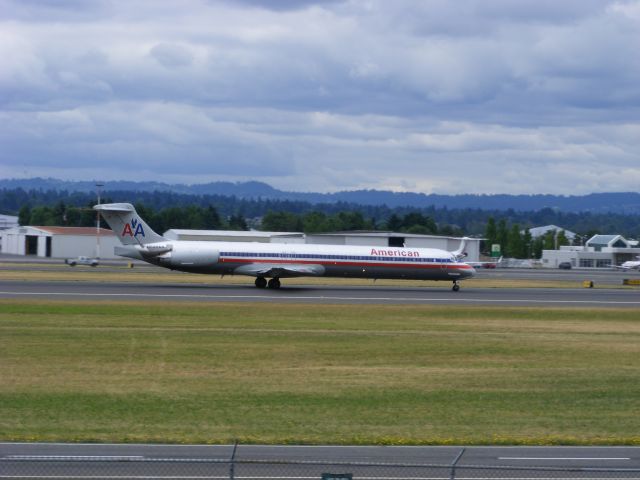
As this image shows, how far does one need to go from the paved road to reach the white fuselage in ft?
154

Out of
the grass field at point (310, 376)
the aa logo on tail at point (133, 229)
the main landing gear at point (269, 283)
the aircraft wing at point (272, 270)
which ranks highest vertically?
the aa logo on tail at point (133, 229)

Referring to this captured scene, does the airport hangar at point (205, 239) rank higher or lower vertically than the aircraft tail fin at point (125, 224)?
lower

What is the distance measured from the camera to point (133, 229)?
6850cm

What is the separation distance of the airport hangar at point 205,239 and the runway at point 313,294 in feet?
169

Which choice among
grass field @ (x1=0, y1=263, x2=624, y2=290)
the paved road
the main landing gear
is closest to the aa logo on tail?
grass field @ (x1=0, y1=263, x2=624, y2=290)

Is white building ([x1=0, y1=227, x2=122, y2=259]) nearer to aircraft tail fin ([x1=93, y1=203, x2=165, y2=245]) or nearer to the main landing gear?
aircraft tail fin ([x1=93, y1=203, x2=165, y2=245])

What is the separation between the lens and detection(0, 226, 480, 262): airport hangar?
126 meters

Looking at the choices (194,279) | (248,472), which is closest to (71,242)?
(194,279)

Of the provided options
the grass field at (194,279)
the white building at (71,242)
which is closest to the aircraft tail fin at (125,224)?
the grass field at (194,279)

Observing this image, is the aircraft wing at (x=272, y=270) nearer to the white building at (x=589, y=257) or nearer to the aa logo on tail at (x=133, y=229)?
the aa logo on tail at (x=133, y=229)

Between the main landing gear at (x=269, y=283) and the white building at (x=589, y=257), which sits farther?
the white building at (x=589, y=257)

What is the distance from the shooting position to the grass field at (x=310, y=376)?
23234mm

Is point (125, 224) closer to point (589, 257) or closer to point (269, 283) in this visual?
point (269, 283)

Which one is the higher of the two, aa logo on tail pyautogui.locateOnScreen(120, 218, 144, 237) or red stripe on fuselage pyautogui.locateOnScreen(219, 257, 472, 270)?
aa logo on tail pyautogui.locateOnScreen(120, 218, 144, 237)
